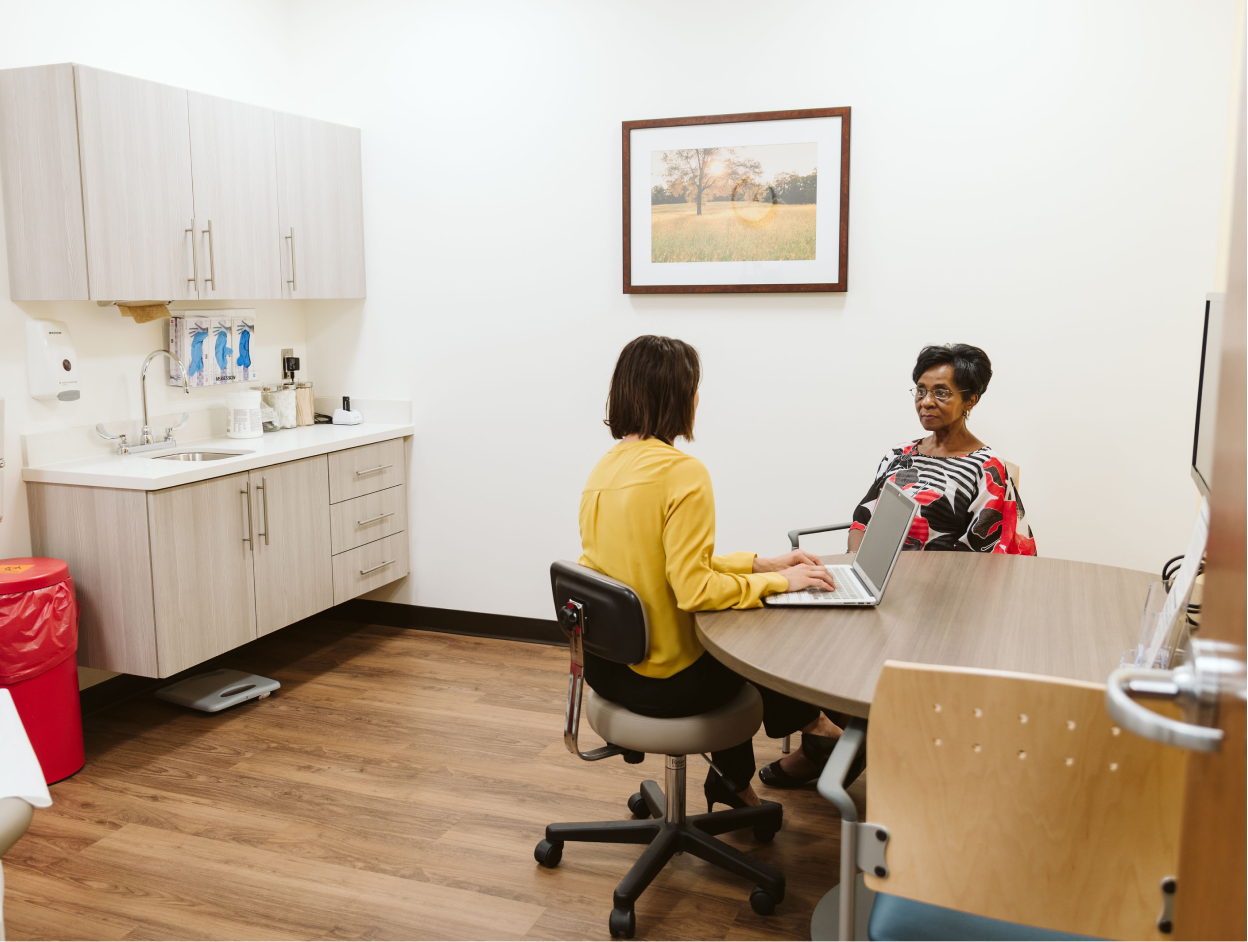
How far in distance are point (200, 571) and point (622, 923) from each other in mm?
1841

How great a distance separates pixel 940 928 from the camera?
4.90 ft

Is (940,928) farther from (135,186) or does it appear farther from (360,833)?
(135,186)

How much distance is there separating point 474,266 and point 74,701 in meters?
2.16

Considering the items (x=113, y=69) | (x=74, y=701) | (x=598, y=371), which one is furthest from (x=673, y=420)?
(x=113, y=69)

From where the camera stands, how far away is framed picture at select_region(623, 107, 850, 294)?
138 inches

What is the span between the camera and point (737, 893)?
2.35 meters

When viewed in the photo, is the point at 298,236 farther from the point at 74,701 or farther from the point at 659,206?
the point at 74,701

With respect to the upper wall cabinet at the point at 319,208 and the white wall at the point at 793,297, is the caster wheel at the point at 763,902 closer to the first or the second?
the white wall at the point at 793,297

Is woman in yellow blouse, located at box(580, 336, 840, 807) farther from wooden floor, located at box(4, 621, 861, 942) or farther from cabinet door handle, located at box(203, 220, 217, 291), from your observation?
cabinet door handle, located at box(203, 220, 217, 291)

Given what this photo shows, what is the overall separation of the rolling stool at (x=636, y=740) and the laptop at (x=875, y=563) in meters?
0.28

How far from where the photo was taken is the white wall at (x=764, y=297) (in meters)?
3.18

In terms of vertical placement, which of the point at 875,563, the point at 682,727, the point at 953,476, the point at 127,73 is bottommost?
the point at 682,727

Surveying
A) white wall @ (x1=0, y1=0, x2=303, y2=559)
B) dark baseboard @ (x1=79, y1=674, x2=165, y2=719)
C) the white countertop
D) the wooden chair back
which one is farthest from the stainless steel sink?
the wooden chair back

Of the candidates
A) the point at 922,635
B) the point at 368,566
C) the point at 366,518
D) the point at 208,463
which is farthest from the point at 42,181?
the point at 922,635
